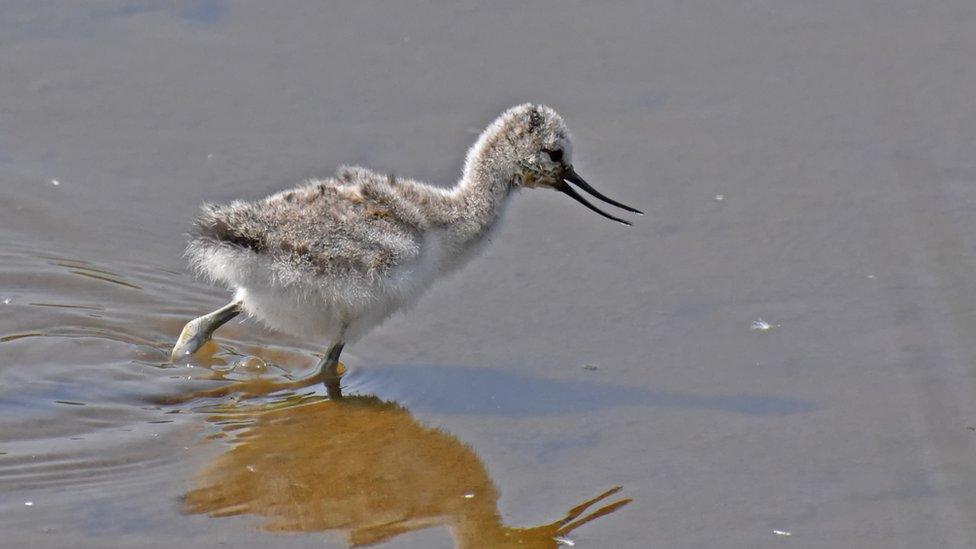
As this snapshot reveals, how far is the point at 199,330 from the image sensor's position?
16.6 feet

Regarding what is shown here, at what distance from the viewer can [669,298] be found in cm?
530

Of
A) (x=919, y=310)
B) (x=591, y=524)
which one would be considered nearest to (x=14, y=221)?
(x=591, y=524)

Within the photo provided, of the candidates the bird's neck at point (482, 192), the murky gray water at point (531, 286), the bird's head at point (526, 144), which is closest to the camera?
the murky gray water at point (531, 286)

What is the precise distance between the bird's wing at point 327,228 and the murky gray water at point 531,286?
46 cm

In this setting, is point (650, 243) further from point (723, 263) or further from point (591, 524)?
point (591, 524)

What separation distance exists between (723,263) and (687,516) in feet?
5.68

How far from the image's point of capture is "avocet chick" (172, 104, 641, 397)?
4645 millimetres

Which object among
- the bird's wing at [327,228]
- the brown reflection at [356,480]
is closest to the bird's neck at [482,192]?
the bird's wing at [327,228]

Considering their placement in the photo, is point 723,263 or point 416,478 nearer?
point 416,478

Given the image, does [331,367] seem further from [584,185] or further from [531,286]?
[584,185]

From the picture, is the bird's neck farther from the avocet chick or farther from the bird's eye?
the bird's eye

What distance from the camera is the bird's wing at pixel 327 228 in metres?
4.58

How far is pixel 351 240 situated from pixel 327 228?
0.30 ft

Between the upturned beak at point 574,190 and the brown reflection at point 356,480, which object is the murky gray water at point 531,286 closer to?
the brown reflection at point 356,480
